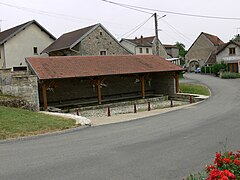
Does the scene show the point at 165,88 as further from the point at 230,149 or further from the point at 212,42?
the point at 212,42

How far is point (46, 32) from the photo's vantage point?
131 ft

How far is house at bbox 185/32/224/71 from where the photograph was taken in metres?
56.3

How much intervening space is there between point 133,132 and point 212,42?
49781 mm

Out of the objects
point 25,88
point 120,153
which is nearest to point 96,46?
point 25,88

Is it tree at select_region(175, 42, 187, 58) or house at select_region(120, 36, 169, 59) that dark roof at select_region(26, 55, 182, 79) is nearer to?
house at select_region(120, 36, 169, 59)

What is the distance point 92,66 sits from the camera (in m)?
25.0

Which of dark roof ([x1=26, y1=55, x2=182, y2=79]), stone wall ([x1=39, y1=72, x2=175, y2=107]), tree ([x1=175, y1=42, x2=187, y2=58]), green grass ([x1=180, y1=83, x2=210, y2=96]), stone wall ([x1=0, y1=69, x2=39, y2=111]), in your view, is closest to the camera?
stone wall ([x1=0, y1=69, x2=39, y2=111])

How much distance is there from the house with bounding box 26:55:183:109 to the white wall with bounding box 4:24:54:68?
43.9 ft

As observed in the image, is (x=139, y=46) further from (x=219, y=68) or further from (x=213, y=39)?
(x=219, y=68)

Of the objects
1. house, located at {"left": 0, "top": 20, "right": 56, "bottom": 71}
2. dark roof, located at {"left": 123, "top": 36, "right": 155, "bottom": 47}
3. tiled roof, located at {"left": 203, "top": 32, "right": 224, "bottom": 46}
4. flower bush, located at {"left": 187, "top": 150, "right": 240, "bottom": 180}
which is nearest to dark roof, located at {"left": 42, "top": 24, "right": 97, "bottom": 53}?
house, located at {"left": 0, "top": 20, "right": 56, "bottom": 71}

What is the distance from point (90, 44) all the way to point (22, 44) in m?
9.64

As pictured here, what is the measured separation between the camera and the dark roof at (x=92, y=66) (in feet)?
73.0

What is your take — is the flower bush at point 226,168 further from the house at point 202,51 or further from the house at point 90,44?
the house at point 202,51

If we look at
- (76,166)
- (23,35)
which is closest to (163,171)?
(76,166)
